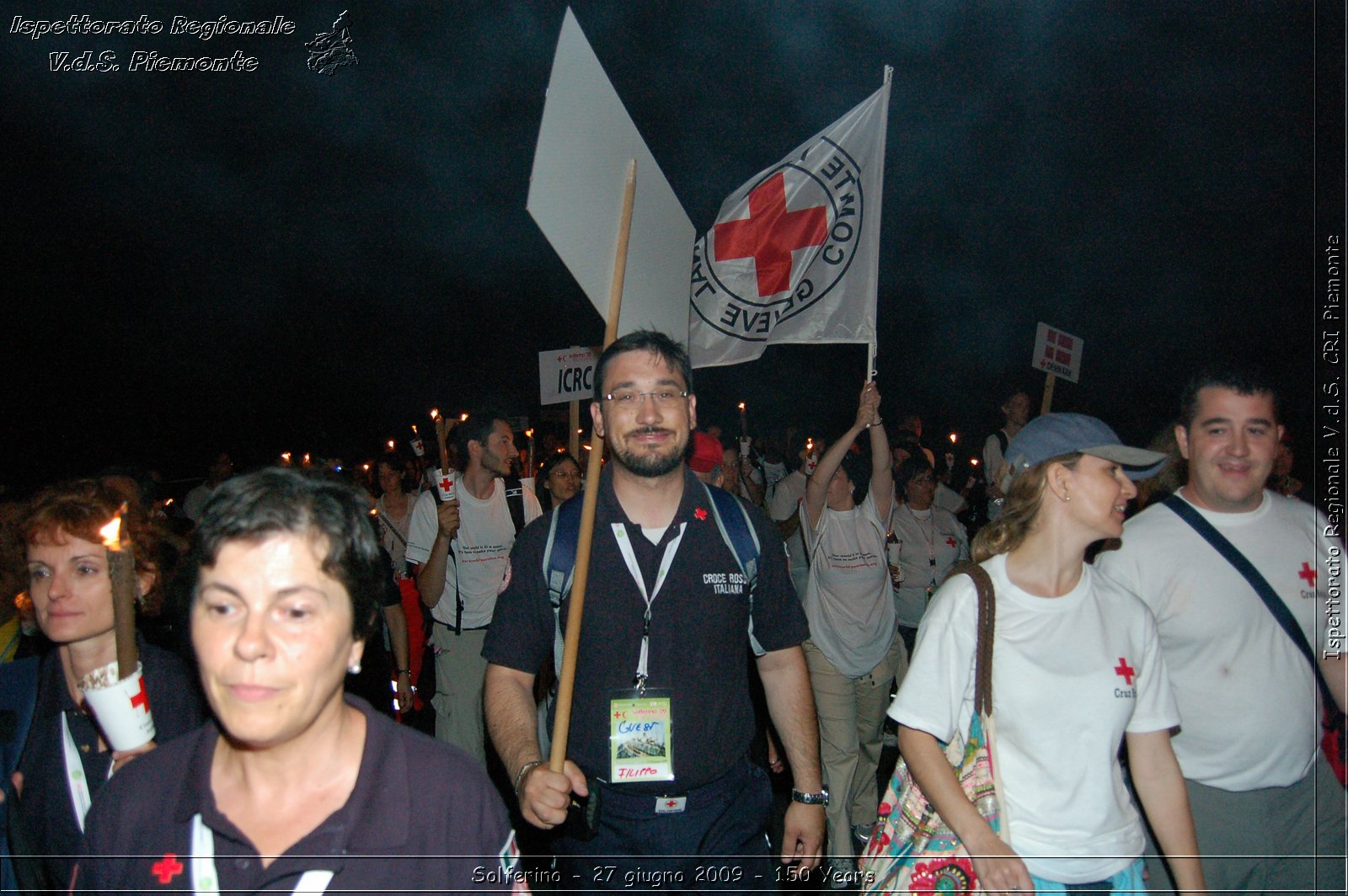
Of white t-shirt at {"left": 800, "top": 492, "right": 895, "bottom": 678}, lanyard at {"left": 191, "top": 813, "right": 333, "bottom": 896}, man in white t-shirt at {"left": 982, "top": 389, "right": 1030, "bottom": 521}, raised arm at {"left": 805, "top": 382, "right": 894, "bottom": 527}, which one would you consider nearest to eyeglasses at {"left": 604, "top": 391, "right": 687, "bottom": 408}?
lanyard at {"left": 191, "top": 813, "right": 333, "bottom": 896}

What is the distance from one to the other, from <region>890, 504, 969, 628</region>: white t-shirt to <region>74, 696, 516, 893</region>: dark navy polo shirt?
504cm

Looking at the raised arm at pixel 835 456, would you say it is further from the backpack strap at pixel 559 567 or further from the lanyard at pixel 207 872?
the lanyard at pixel 207 872

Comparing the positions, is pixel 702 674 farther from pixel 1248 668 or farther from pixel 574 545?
pixel 1248 668

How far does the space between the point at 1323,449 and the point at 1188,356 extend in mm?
15704

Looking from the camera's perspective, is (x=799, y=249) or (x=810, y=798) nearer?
(x=810, y=798)

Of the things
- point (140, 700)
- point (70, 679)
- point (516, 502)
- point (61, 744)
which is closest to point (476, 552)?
point (516, 502)

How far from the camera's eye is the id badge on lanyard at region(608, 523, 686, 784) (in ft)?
8.89

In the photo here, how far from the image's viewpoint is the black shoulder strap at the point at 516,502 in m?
5.90

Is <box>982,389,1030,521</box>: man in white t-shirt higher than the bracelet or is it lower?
higher

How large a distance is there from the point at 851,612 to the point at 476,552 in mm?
2646

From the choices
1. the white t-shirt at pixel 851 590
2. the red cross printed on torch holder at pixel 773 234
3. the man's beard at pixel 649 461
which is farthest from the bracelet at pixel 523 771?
the red cross printed on torch holder at pixel 773 234

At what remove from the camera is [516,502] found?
598cm

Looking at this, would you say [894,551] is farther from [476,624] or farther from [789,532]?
[476,624]

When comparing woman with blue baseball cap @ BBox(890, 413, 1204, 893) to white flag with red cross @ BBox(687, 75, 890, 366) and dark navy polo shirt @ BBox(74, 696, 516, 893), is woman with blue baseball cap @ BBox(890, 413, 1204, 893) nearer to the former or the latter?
dark navy polo shirt @ BBox(74, 696, 516, 893)
